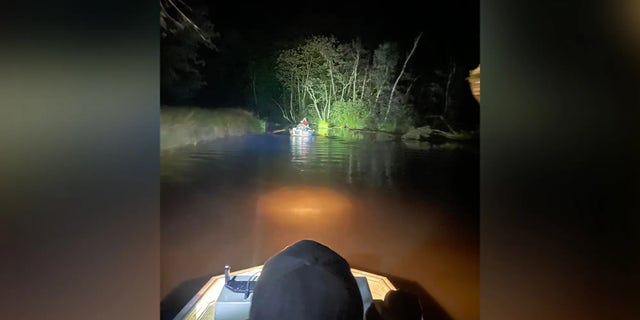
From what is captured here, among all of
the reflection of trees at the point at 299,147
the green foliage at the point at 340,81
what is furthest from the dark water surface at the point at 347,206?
the green foliage at the point at 340,81

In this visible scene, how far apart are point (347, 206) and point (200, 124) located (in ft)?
1.91

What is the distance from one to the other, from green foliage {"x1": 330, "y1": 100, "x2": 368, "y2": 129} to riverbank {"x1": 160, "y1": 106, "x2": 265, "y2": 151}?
10.1 inches

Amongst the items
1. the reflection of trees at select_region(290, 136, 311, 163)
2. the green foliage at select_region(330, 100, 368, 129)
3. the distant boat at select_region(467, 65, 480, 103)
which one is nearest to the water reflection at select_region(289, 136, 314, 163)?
the reflection of trees at select_region(290, 136, 311, 163)

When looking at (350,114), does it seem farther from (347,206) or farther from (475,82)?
(475,82)

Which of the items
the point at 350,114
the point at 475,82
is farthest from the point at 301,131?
the point at 475,82

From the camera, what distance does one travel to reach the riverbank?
1.47 meters

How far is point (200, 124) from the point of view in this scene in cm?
149

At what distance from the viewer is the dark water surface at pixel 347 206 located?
1510 mm

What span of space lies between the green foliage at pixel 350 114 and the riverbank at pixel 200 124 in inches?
10.1

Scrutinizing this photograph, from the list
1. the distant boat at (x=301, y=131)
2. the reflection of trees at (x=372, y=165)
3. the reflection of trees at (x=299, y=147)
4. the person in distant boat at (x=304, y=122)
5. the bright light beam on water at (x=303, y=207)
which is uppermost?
the person in distant boat at (x=304, y=122)

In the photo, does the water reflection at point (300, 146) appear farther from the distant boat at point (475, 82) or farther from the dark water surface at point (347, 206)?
the distant boat at point (475, 82)

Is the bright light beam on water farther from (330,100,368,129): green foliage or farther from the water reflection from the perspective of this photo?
(330,100,368,129): green foliage

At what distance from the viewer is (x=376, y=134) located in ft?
5.00

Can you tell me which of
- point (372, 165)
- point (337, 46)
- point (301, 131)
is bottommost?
point (372, 165)
